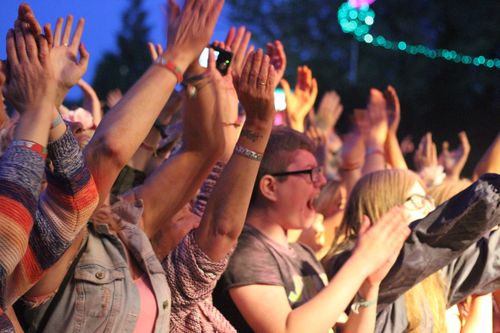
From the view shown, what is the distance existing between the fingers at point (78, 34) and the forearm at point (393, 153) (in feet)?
10.2

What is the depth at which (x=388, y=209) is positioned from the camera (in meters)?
3.46

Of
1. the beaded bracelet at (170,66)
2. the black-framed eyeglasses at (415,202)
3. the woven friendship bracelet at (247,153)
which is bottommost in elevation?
the black-framed eyeglasses at (415,202)

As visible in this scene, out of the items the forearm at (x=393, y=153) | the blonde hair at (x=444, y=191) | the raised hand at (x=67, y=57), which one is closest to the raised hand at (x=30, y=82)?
the raised hand at (x=67, y=57)

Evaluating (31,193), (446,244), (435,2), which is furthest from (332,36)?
(31,193)

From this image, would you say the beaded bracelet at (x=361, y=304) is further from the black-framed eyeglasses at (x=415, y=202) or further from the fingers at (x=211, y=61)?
the fingers at (x=211, y=61)

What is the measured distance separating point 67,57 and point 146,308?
2.28ft

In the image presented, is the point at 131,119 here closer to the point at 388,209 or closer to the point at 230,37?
the point at 230,37

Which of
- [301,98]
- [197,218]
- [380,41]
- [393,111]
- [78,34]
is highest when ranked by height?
[380,41]

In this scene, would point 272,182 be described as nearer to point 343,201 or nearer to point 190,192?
point 190,192

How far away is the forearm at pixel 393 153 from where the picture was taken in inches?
207

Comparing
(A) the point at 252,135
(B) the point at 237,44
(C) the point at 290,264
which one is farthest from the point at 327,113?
(A) the point at 252,135

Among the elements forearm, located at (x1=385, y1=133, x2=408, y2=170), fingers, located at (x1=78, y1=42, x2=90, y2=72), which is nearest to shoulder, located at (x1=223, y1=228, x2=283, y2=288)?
fingers, located at (x1=78, y1=42, x2=90, y2=72)

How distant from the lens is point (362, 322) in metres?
2.91

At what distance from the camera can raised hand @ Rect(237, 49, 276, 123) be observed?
8.02ft
